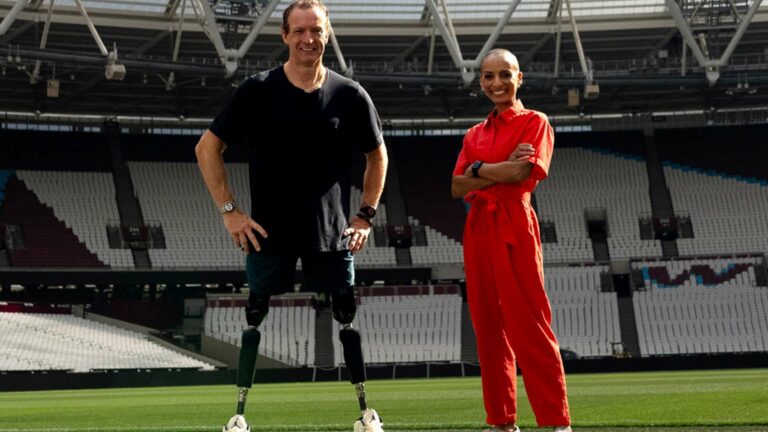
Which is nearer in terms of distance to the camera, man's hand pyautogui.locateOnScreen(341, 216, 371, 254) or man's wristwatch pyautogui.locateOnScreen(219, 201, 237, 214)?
→ man's wristwatch pyautogui.locateOnScreen(219, 201, 237, 214)

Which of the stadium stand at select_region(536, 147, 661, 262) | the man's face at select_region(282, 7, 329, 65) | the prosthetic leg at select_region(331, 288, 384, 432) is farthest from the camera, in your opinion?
the stadium stand at select_region(536, 147, 661, 262)

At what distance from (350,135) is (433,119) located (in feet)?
147

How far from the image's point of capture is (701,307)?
42.4 metres

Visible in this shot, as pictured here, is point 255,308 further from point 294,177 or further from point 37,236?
point 37,236

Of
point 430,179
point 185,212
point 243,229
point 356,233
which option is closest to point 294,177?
point 243,229

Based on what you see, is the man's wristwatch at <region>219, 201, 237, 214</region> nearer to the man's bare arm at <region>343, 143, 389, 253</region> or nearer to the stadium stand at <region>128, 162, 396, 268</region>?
the man's bare arm at <region>343, 143, 389, 253</region>

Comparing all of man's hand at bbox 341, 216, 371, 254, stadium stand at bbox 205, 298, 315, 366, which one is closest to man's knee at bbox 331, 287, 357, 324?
man's hand at bbox 341, 216, 371, 254

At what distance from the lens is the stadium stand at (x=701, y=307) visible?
40.6m

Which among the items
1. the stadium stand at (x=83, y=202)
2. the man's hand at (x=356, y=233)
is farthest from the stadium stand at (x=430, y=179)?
the man's hand at (x=356, y=233)

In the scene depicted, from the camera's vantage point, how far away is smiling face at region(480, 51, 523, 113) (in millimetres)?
6113

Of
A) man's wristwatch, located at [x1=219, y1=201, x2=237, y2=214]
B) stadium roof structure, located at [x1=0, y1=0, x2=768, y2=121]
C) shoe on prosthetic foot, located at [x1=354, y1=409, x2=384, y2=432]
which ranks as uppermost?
stadium roof structure, located at [x1=0, y1=0, x2=768, y2=121]

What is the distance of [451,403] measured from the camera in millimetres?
17266

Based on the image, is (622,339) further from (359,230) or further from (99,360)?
(359,230)

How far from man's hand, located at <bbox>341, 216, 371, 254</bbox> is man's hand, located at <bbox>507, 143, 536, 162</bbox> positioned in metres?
0.98
